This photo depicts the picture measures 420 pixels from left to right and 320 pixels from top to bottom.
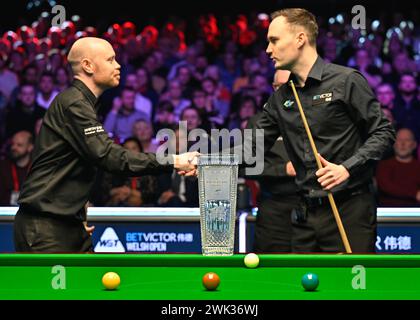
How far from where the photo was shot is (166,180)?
828cm

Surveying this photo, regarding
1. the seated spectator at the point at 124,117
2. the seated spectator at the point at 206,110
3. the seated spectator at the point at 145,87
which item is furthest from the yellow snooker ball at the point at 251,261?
the seated spectator at the point at 145,87

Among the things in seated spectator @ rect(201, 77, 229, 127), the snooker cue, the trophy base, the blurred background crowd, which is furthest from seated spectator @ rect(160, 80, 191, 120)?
the trophy base

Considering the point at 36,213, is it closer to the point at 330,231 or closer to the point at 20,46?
the point at 330,231

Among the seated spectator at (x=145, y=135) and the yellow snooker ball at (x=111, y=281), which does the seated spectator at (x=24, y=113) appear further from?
the yellow snooker ball at (x=111, y=281)

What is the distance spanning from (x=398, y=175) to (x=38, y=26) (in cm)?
736

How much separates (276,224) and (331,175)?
2.00 metres

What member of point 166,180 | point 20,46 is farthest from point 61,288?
point 20,46

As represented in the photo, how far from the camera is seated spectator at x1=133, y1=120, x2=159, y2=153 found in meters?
9.07

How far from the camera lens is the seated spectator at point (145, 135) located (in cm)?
907

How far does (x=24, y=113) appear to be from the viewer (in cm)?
988

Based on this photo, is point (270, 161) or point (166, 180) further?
point (166, 180)

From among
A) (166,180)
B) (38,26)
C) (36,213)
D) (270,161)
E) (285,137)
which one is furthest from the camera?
(38,26)

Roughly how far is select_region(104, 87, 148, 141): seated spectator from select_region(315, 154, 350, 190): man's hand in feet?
17.7

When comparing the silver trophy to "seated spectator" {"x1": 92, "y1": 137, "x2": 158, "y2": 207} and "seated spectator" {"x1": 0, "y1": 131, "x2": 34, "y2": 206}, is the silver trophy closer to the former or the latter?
"seated spectator" {"x1": 92, "y1": 137, "x2": 158, "y2": 207}
